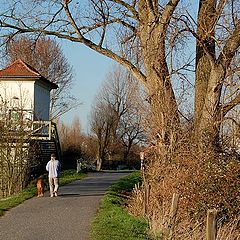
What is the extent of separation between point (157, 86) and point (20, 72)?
106 ft

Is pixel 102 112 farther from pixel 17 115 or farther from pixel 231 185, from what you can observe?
pixel 231 185

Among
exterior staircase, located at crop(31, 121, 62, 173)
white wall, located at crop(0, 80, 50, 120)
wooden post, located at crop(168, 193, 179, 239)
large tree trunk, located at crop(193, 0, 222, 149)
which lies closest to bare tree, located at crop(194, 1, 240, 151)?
large tree trunk, located at crop(193, 0, 222, 149)

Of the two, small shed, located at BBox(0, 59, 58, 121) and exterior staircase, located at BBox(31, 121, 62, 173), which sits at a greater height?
small shed, located at BBox(0, 59, 58, 121)

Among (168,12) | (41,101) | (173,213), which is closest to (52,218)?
(173,213)

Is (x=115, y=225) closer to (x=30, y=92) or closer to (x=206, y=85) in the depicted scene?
(x=206, y=85)

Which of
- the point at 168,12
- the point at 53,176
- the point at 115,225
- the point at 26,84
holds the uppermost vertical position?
the point at 26,84

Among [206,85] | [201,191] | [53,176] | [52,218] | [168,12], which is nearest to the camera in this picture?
[201,191]

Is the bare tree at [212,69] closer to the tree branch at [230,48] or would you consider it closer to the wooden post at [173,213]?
the tree branch at [230,48]

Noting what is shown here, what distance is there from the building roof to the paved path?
24908 millimetres

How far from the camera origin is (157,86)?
75.0 ft

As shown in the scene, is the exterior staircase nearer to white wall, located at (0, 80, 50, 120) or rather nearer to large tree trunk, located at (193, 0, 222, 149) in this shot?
white wall, located at (0, 80, 50, 120)

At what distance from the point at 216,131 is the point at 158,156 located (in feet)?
7.73

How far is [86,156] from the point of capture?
234 feet

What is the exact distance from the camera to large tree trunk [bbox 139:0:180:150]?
22.0m
